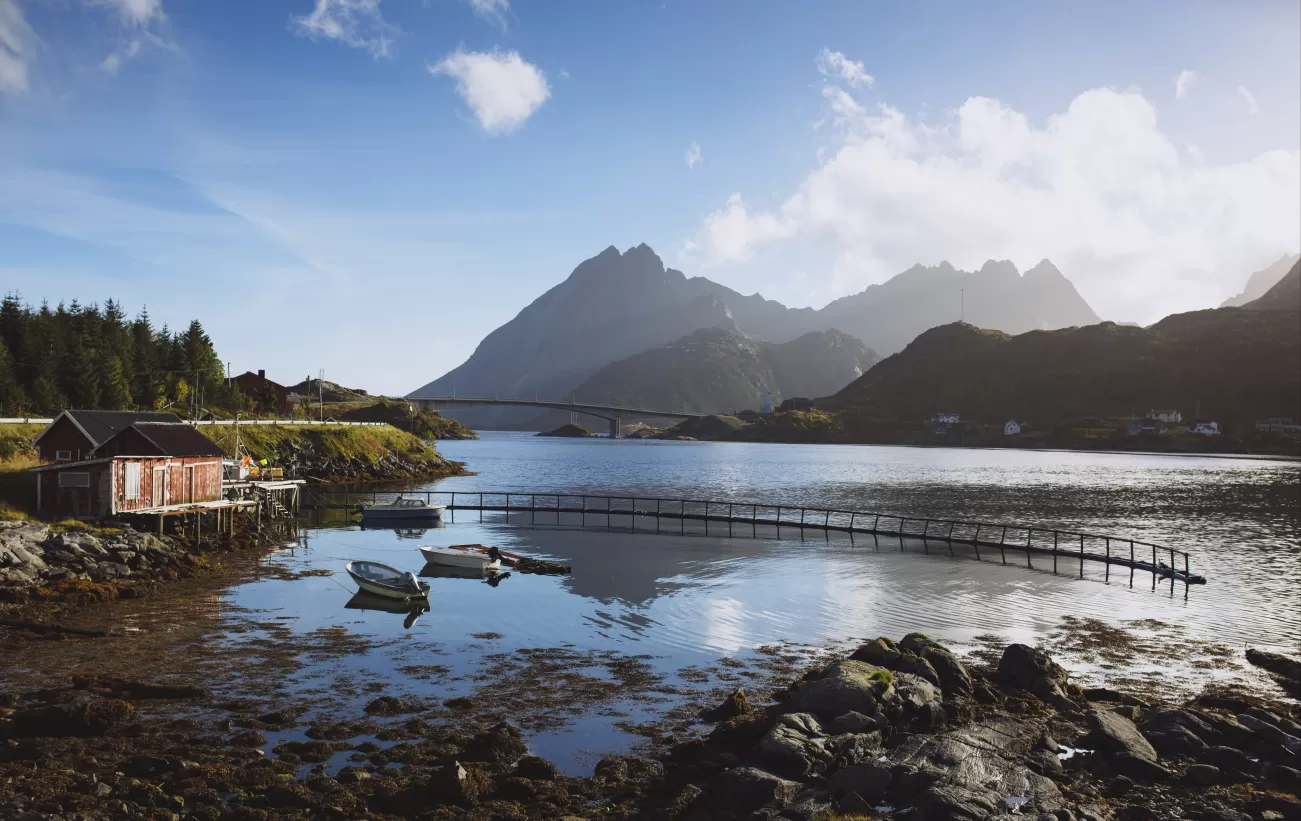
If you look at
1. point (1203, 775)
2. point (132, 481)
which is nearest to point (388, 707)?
point (1203, 775)

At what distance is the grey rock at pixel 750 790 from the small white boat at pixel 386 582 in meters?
23.6

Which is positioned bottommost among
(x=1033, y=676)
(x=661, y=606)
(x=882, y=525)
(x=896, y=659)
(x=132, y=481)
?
A: (x=882, y=525)

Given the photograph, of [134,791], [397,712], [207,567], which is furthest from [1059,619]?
[207,567]

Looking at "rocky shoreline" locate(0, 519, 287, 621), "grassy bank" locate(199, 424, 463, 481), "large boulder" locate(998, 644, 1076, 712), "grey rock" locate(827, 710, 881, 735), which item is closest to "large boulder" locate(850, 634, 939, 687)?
"large boulder" locate(998, 644, 1076, 712)

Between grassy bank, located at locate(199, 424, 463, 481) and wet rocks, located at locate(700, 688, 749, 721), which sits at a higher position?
grassy bank, located at locate(199, 424, 463, 481)

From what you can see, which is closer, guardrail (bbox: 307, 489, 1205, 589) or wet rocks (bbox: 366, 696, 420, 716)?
wet rocks (bbox: 366, 696, 420, 716)

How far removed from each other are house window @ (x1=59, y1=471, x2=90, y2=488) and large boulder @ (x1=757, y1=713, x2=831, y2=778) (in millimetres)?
45319

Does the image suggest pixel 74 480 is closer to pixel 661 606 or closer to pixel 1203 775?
pixel 661 606

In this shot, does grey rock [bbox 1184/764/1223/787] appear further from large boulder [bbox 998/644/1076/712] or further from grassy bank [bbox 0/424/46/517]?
grassy bank [bbox 0/424/46/517]

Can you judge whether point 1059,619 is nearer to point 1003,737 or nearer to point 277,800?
point 1003,737

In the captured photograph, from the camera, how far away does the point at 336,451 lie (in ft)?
362

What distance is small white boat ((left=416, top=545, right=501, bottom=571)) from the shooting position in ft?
152

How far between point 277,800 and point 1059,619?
109 ft

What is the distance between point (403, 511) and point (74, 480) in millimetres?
24227
